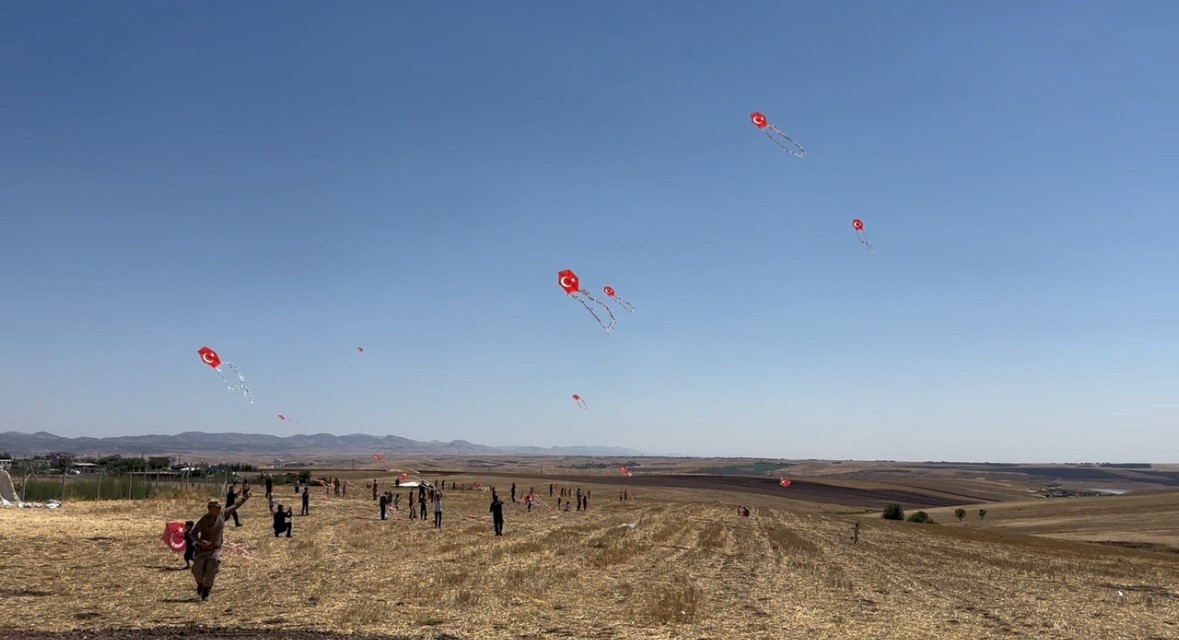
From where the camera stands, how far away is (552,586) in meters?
20.2

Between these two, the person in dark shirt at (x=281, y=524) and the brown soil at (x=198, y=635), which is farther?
the person in dark shirt at (x=281, y=524)

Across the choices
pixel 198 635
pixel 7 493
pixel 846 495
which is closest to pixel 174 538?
pixel 198 635

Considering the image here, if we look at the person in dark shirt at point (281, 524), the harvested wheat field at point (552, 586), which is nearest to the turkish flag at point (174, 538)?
the harvested wheat field at point (552, 586)

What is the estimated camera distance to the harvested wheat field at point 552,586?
15.1 meters

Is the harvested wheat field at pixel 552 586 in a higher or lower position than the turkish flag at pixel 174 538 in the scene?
lower

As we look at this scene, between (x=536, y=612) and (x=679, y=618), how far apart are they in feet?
8.82

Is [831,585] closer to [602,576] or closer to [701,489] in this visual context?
[602,576]

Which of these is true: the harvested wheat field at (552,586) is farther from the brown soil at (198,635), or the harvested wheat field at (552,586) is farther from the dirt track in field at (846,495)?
the dirt track in field at (846,495)

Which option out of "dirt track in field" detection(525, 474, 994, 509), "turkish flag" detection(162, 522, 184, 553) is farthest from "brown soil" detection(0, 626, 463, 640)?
"dirt track in field" detection(525, 474, 994, 509)

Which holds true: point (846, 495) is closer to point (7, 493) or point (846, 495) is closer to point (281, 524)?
point (281, 524)

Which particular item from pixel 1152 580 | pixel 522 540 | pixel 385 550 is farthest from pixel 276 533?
pixel 1152 580

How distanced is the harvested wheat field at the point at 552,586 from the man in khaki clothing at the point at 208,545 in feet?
1.69

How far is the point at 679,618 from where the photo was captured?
53.6ft

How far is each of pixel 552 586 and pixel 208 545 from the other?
7608 mm
